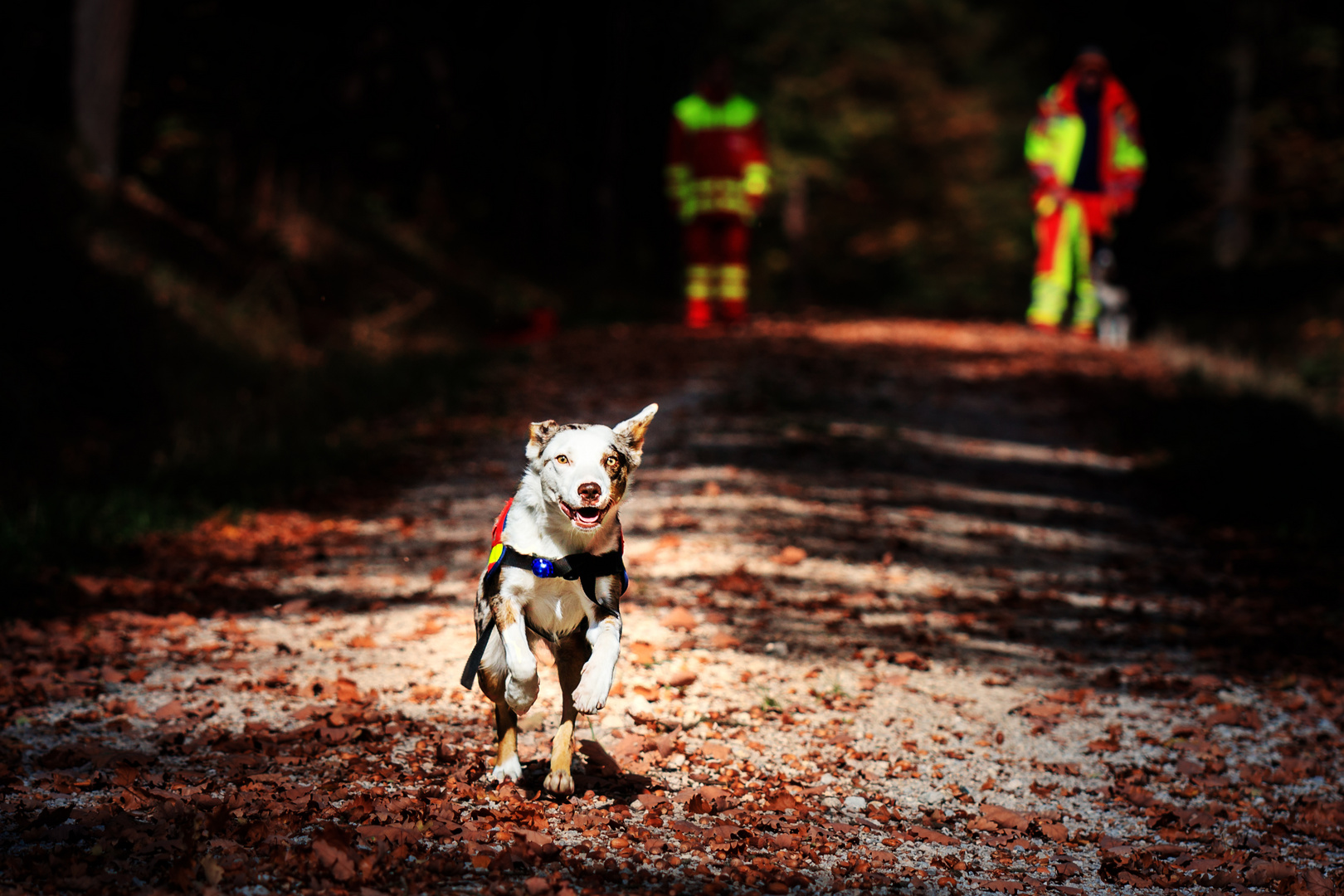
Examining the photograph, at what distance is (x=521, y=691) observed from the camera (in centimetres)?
375

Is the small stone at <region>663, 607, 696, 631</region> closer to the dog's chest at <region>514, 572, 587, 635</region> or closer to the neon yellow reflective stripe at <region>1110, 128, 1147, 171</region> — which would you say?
the dog's chest at <region>514, 572, 587, 635</region>

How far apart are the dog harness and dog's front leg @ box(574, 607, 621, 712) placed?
0.05 metres

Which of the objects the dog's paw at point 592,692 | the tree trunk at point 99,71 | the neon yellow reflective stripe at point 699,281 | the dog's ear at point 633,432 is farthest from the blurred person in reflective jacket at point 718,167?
the dog's paw at point 592,692

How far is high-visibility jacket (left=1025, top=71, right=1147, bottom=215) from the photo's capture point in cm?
1452

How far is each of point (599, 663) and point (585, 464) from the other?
2.20 ft

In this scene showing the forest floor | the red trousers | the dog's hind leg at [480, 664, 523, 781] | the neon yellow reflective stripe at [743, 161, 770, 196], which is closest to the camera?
the forest floor

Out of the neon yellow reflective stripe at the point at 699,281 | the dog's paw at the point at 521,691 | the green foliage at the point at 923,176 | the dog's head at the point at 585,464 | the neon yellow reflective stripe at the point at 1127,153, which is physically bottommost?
the dog's paw at the point at 521,691

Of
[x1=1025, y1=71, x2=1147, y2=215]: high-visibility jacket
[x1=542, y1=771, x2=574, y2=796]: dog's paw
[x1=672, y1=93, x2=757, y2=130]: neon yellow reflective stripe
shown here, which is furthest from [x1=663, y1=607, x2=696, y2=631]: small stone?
[x1=672, y1=93, x2=757, y2=130]: neon yellow reflective stripe

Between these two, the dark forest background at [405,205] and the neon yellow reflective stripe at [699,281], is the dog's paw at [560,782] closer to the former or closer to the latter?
the dark forest background at [405,205]

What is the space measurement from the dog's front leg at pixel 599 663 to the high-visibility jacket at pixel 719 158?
12.7 meters

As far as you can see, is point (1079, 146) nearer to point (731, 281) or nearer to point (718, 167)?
point (718, 167)

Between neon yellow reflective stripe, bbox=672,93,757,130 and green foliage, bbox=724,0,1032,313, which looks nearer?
neon yellow reflective stripe, bbox=672,93,757,130

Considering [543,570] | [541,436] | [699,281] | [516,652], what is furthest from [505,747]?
[699,281]

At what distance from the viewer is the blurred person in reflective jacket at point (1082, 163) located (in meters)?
14.5
